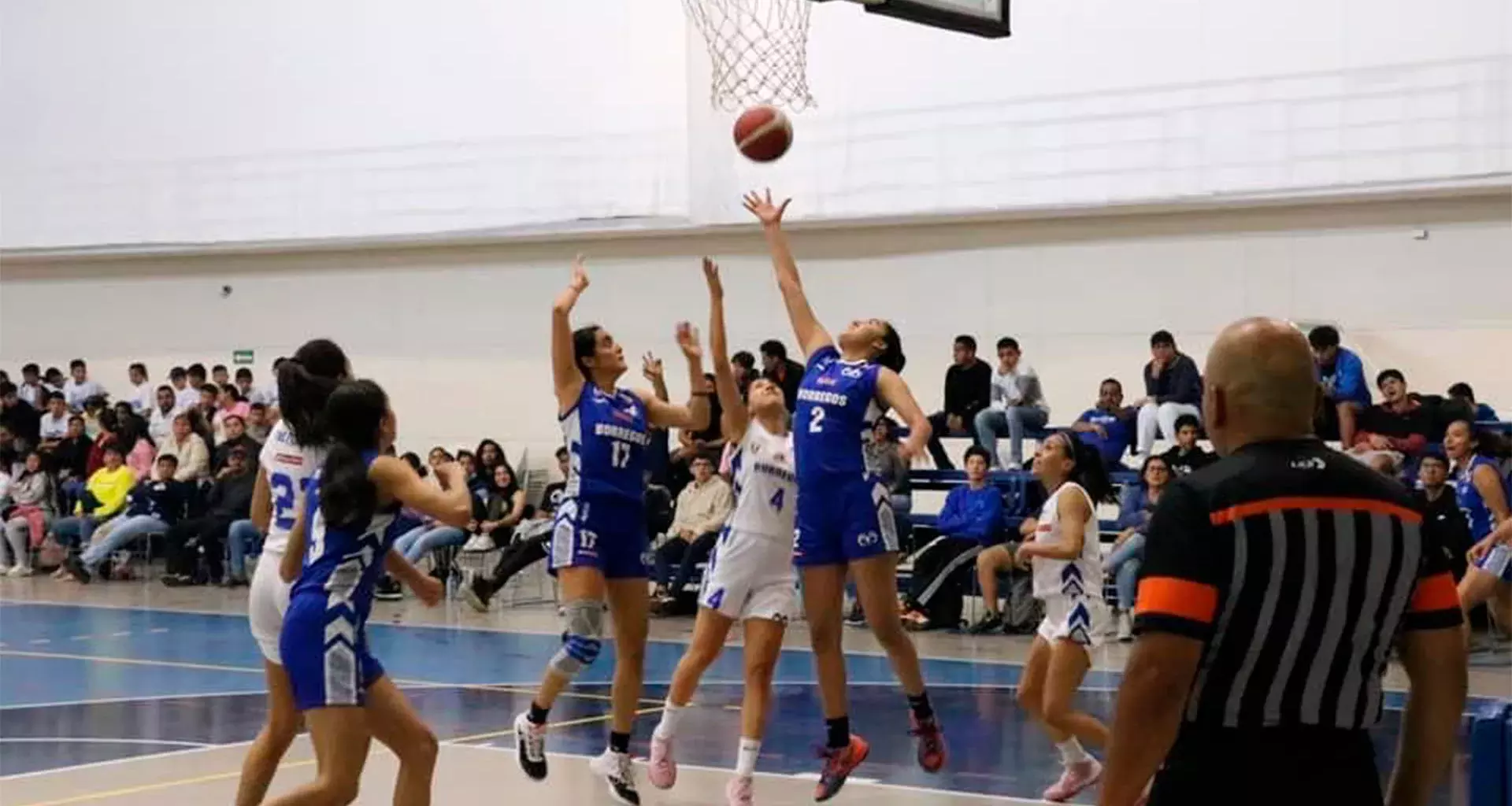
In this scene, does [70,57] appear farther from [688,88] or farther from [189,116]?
[688,88]

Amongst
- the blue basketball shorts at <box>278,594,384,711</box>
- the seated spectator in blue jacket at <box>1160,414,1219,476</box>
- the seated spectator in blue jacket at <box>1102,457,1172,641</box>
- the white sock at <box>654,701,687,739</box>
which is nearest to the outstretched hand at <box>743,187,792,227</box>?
the white sock at <box>654,701,687,739</box>

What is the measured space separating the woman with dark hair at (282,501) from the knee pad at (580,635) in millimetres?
1654

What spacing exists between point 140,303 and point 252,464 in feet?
18.9

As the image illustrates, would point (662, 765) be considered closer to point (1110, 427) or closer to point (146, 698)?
point (146, 698)

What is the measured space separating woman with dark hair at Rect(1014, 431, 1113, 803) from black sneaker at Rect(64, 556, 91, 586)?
14282 millimetres

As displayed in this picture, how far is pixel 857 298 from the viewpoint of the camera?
1953 centimetres

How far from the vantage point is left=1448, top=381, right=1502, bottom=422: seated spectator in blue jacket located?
1471cm

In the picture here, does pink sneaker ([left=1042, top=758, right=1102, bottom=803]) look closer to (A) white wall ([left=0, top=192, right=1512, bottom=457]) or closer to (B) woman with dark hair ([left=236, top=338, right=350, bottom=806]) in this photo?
(B) woman with dark hair ([left=236, top=338, right=350, bottom=806])

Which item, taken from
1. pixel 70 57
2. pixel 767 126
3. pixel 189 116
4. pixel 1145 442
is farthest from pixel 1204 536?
pixel 70 57

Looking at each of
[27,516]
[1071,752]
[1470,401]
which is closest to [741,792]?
[1071,752]

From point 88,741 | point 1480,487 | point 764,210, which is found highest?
point 764,210

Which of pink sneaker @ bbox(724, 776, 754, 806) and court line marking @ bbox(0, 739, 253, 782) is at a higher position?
pink sneaker @ bbox(724, 776, 754, 806)

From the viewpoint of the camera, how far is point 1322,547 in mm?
3100

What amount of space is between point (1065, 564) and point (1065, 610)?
23 centimetres
